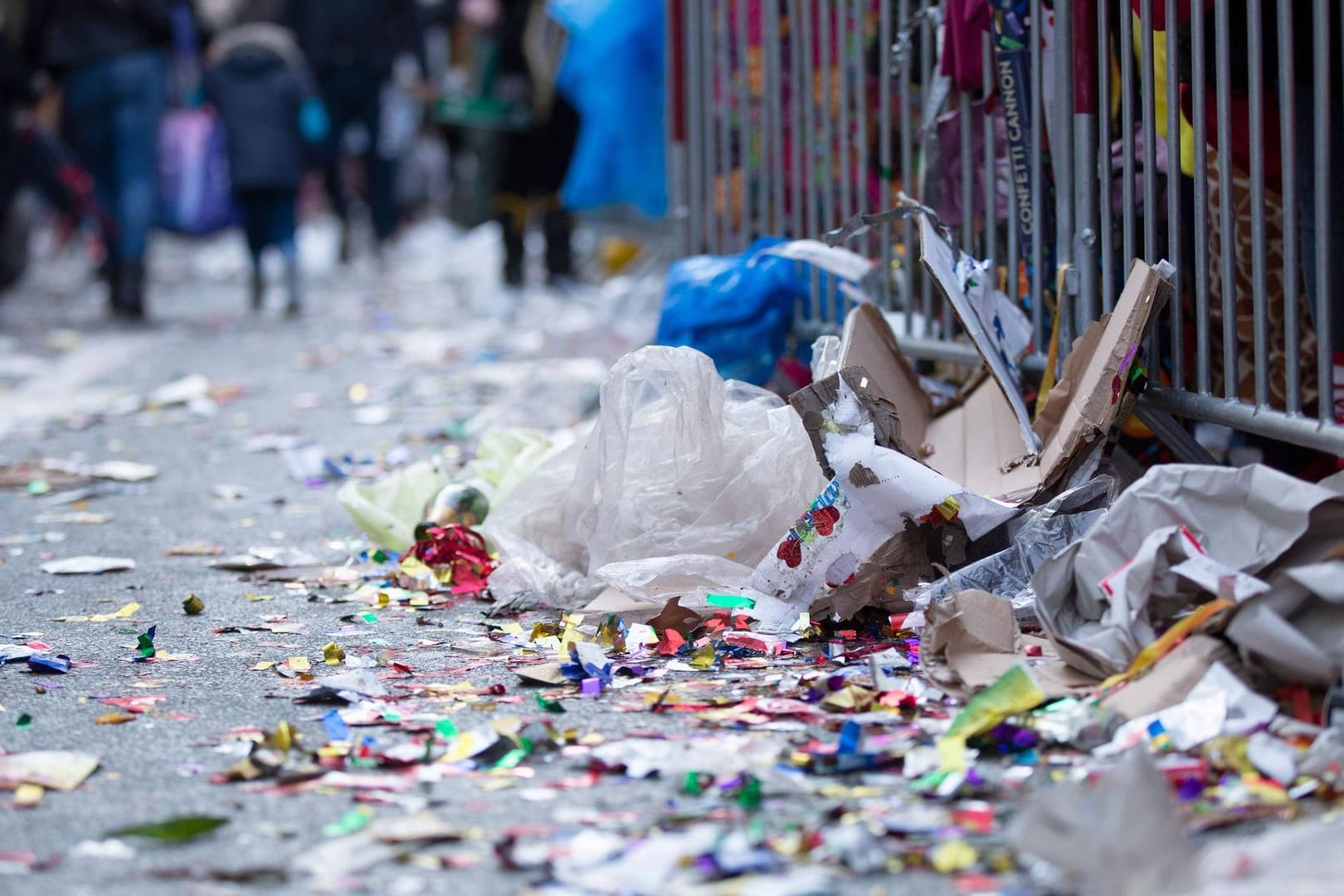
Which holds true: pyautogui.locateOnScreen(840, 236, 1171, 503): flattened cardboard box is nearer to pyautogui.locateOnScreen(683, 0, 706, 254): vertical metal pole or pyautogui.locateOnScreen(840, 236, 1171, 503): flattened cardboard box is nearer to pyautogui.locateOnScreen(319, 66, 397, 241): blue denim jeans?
pyautogui.locateOnScreen(683, 0, 706, 254): vertical metal pole

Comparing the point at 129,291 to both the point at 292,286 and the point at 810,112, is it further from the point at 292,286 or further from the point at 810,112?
the point at 810,112

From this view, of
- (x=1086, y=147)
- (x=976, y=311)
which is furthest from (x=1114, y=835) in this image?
(x=1086, y=147)

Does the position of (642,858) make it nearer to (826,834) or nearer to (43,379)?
(826,834)

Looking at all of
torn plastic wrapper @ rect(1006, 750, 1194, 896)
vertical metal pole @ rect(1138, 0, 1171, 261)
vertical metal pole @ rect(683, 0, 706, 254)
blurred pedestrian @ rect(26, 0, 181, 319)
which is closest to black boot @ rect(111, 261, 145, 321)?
blurred pedestrian @ rect(26, 0, 181, 319)

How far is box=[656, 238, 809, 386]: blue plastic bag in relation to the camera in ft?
15.4

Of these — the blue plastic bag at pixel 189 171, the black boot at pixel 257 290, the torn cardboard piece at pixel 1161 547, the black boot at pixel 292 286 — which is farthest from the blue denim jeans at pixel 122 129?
the torn cardboard piece at pixel 1161 547

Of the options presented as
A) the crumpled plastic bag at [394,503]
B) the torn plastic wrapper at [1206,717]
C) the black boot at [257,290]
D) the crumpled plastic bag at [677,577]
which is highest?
the torn plastic wrapper at [1206,717]

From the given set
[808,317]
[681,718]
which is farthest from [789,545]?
[808,317]

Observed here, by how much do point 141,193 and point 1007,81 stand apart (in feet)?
21.6

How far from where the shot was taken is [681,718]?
265cm

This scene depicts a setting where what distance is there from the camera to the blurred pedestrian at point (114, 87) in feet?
29.9

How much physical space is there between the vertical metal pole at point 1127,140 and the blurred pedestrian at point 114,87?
22.3ft

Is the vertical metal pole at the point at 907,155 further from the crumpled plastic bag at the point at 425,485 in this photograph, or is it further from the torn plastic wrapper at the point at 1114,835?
the torn plastic wrapper at the point at 1114,835

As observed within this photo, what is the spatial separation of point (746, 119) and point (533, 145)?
16.8 feet
